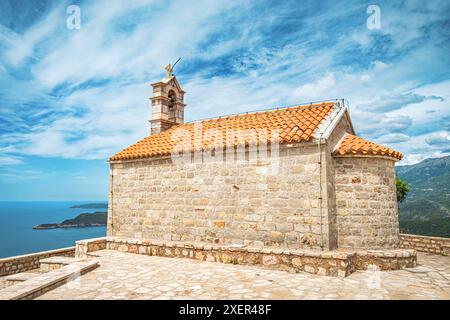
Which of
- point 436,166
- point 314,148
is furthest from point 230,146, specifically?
point 436,166

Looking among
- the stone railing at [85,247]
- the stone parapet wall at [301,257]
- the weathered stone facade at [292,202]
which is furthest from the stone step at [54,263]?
the weathered stone facade at [292,202]

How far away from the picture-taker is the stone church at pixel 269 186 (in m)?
7.86

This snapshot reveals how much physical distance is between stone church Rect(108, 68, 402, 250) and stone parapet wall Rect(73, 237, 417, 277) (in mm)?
535

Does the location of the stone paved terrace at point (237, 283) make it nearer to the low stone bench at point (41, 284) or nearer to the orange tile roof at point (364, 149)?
the low stone bench at point (41, 284)

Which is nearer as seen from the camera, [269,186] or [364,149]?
[364,149]

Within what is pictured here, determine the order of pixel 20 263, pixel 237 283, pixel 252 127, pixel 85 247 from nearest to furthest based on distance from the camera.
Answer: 1. pixel 237 283
2. pixel 85 247
3. pixel 252 127
4. pixel 20 263

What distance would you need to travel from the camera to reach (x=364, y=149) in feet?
26.3

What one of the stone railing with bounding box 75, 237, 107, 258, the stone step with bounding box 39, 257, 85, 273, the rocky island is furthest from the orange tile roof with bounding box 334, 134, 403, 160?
the rocky island

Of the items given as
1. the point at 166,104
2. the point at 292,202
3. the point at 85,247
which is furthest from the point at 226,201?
the point at 166,104

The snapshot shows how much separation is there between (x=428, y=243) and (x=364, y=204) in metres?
5.12

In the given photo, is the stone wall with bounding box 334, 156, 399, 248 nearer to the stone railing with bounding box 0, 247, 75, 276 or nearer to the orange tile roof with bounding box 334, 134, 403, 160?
the orange tile roof with bounding box 334, 134, 403, 160

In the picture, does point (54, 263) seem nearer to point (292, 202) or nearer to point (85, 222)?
point (292, 202)

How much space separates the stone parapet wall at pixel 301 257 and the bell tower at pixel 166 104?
679 cm

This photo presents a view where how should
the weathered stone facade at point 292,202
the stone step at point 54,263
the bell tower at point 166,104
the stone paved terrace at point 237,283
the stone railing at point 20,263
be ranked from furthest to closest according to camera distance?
the bell tower at point 166,104, the stone railing at point 20,263, the stone step at point 54,263, the weathered stone facade at point 292,202, the stone paved terrace at point 237,283
